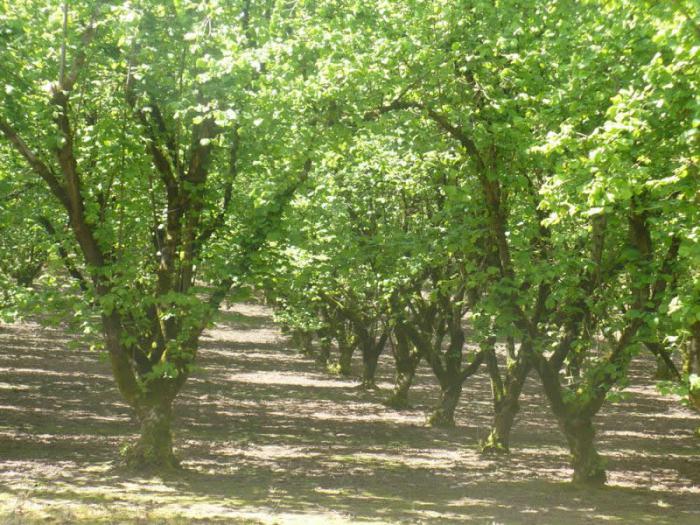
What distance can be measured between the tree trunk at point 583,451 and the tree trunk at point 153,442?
710 cm

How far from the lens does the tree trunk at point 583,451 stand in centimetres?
1454

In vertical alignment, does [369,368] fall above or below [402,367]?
below

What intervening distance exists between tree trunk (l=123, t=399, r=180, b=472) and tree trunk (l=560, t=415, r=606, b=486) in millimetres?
7100

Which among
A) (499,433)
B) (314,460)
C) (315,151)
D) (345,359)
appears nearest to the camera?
(315,151)

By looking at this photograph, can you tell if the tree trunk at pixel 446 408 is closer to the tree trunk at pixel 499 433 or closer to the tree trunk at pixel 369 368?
the tree trunk at pixel 499 433

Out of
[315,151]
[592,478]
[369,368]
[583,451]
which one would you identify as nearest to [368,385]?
[369,368]

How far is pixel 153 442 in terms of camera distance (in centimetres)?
1438

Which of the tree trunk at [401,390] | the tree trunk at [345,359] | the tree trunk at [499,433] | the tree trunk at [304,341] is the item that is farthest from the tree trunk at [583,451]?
the tree trunk at [304,341]

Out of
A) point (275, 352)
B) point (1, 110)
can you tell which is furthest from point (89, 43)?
point (275, 352)

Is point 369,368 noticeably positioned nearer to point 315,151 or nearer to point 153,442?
point 153,442

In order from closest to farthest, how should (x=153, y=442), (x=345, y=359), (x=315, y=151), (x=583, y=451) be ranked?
(x=315, y=151)
(x=153, y=442)
(x=583, y=451)
(x=345, y=359)

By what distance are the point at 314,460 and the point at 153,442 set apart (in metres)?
4.48

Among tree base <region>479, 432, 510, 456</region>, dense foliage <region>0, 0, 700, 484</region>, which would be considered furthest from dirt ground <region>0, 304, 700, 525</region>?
dense foliage <region>0, 0, 700, 484</region>

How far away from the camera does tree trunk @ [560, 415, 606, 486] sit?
14.5m
